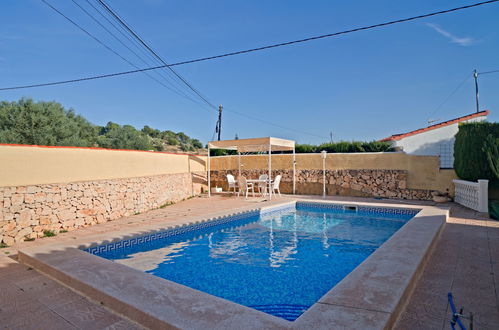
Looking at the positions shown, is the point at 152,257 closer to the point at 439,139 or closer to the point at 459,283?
the point at 459,283

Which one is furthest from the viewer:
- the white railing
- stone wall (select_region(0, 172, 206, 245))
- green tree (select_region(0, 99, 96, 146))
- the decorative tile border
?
green tree (select_region(0, 99, 96, 146))

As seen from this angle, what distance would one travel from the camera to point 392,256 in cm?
417

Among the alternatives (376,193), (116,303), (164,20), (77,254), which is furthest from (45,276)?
(164,20)

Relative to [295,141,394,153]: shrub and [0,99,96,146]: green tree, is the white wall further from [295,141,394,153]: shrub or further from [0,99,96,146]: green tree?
[0,99,96,146]: green tree

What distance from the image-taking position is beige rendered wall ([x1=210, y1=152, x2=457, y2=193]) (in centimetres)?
1103

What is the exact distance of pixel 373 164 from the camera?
12414 mm

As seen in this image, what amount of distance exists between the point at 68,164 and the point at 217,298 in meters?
6.35

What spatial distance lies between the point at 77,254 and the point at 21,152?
3374 millimetres

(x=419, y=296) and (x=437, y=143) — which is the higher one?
(x=437, y=143)

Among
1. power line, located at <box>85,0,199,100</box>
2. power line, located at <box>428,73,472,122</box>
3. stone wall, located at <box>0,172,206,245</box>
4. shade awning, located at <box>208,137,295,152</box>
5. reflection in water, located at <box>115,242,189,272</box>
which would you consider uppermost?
power line, located at <box>428,73,472,122</box>

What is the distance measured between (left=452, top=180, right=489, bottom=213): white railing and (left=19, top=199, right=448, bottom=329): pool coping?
192 inches

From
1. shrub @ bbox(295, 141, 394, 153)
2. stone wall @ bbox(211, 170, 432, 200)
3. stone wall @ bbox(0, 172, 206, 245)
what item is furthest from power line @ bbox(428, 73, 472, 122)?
stone wall @ bbox(0, 172, 206, 245)

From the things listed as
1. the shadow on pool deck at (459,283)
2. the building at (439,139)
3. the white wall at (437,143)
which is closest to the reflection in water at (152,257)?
the shadow on pool deck at (459,283)

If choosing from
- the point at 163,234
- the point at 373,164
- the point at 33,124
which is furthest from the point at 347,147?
the point at 33,124
